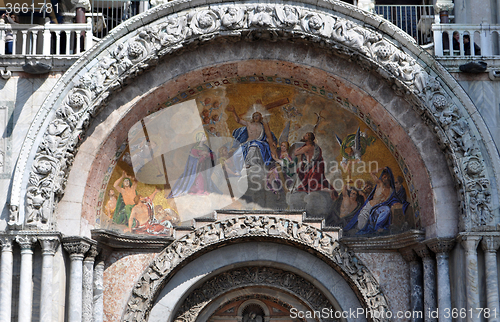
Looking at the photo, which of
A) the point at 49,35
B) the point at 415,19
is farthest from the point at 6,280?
the point at 415,19

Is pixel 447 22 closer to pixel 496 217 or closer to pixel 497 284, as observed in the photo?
pixel 496 217

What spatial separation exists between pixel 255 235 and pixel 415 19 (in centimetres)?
623

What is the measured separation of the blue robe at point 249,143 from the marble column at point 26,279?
4121 millimetres

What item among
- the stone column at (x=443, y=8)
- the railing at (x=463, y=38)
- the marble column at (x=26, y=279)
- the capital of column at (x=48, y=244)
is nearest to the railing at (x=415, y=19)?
the stone column at (x=443, y=8)

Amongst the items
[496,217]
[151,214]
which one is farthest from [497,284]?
[151,214]

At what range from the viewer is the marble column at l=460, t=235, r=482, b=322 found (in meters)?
12.2

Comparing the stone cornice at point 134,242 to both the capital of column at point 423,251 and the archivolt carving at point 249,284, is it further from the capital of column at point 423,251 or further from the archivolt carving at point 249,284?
the capital of column at point 423,251

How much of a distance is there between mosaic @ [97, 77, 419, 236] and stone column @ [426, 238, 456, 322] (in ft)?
3.63

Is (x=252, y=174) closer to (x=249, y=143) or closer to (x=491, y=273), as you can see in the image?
(x=249, y=143)

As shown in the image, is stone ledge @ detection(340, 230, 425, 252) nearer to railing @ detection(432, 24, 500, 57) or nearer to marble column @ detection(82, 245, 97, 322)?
railing @ detection(432, 24, 500, 57)

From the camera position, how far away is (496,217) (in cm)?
1255

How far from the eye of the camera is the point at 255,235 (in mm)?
13648

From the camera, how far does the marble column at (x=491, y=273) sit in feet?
40.0

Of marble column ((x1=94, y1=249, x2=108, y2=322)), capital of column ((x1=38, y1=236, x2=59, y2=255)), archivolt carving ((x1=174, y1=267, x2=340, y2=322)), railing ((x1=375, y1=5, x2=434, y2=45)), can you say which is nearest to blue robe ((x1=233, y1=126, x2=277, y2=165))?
archivolt carving ((x1=174, y1=267, x2=340, y2=322))
